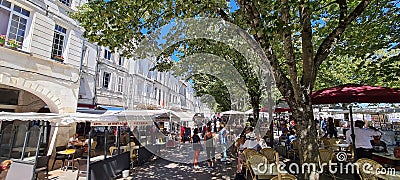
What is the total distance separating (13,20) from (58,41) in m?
2.33

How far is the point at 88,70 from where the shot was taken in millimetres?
16453

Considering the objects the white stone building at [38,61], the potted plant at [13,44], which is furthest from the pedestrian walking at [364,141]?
the potted plant at [13,44]

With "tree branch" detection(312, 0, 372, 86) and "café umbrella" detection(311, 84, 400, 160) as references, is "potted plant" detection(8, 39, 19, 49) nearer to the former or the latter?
"tree branch" detection(312, 0, 372, 86)

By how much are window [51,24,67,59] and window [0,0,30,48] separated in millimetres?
1540

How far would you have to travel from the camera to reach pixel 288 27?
154 inches

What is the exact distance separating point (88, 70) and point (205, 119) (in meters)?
21.6

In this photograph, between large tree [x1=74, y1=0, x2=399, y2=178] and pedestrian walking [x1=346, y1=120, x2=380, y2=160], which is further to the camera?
pedestrian walking [x1=346, y1=120, x2=380, y2=160]

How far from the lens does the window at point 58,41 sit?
38.8 ft

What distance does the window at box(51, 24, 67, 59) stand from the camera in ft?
38.8

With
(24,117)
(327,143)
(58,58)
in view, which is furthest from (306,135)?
(58,58)

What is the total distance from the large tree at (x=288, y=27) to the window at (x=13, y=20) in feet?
16.8

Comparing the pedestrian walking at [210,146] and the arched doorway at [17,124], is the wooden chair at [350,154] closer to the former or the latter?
the pedestrian walking at [210,146]

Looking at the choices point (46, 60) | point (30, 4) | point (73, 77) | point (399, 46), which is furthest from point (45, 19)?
point (399, 46)

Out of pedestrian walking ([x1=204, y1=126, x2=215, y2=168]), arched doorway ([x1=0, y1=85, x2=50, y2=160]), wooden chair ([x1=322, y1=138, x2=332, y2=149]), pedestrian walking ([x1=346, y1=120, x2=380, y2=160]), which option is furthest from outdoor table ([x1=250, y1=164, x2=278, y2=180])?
arched doorway ([x1=0, y1=85, x2=50, y2=160])
